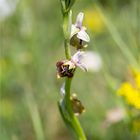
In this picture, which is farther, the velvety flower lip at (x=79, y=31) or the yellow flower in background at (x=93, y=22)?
the yellow flower in background at (x=93, y=22)

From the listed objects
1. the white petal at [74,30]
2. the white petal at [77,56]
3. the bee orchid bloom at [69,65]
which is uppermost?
the white petal at [74,30]

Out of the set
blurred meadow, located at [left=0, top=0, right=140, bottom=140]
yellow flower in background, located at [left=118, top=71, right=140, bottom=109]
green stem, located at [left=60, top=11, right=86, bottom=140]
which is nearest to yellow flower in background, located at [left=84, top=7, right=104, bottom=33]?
blurred meadow, located at [left=0, top=0, right=140, bottom=140]

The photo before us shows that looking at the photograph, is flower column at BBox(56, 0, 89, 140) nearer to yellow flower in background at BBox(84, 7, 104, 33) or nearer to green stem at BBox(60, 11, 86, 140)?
green stem at BBox(60, 11, 86, 140)

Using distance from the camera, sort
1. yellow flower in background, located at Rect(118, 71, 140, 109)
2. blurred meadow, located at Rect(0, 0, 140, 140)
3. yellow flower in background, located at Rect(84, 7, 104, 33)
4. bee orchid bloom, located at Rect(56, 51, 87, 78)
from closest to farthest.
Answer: bee orchid bloom, located at Rect(56, 51, 87, 78), yellow flower in background, located at Rect(118, 71, 140, 109), blurred meadow, located at Rect(0, 0, 140, 140), yellow flower in background, located at Rect(84, 7, 104, 33)

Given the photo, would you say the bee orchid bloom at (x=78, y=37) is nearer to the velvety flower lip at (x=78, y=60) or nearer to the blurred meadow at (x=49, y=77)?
the velvety flower lip at (x=78, y=60)

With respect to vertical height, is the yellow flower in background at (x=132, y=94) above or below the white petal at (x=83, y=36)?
below

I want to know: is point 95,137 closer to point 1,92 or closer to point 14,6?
point 1,92

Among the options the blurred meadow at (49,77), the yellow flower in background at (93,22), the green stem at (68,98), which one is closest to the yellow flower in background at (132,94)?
the blurred meadow at (49,77)

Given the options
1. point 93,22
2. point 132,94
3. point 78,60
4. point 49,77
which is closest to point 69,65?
point 78,60

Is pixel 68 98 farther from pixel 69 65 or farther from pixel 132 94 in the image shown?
pixel 132 94

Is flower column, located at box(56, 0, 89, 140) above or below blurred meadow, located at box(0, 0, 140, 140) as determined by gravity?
above
